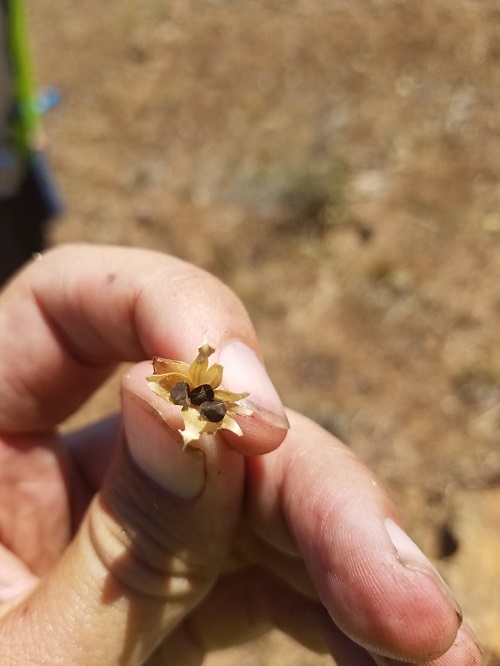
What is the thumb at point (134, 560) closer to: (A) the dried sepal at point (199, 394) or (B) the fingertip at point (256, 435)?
(B) the fingertip at point (256, 435)

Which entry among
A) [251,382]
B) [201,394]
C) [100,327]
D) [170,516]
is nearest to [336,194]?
[100,327]

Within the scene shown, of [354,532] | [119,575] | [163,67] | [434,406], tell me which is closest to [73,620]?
[119,575]

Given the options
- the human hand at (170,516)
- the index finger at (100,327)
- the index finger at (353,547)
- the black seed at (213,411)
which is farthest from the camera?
the index finger at (100,327)

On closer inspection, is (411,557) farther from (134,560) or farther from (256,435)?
(134,560)

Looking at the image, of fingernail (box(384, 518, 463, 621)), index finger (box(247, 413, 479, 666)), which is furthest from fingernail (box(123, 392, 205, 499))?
fingernail (box(384, 518, 463, 621))

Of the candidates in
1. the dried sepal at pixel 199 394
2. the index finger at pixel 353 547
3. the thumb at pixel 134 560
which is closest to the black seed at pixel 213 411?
the dried sepal at pixel 199 394

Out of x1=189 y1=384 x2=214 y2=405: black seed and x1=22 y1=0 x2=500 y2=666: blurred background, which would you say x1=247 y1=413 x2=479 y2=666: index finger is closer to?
x1=189 y1=384 x2=214 y2=405: black seed

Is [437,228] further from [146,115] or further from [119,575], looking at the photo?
[119,575]

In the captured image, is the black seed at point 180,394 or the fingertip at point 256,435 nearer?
the black seed at point 180,394
